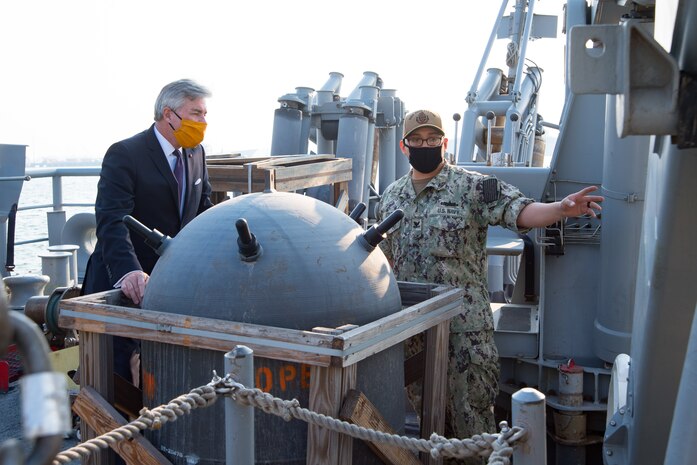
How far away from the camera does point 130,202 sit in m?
4.21

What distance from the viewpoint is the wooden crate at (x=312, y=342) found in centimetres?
294

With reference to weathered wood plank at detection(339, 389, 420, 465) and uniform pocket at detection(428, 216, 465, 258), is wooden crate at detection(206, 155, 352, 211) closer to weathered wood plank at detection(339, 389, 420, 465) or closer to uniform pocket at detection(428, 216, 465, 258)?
uniform pocket at detection(428, 216, 465, 258)

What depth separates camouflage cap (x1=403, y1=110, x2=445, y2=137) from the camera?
4.35 meters

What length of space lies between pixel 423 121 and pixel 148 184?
58.1 inches

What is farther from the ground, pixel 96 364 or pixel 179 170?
pixel 179 170

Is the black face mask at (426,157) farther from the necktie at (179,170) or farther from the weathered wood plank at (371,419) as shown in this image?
the weathered wood plank at (371,419)

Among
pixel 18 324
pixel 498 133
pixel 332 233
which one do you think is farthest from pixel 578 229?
pixel 498 133

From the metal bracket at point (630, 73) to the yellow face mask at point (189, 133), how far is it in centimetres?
254

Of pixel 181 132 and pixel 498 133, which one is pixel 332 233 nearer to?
pixel 181 132

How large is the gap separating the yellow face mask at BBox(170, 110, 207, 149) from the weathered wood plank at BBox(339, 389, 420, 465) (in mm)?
1854

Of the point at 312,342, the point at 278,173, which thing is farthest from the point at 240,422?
the point at 278,173

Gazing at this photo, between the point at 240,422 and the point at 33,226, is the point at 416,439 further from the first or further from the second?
the point at 33,226

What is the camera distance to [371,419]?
Answer: 310 centimetres

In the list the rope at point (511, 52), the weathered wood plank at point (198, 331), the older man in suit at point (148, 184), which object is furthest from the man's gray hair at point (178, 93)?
the rope at point (511, 52)
